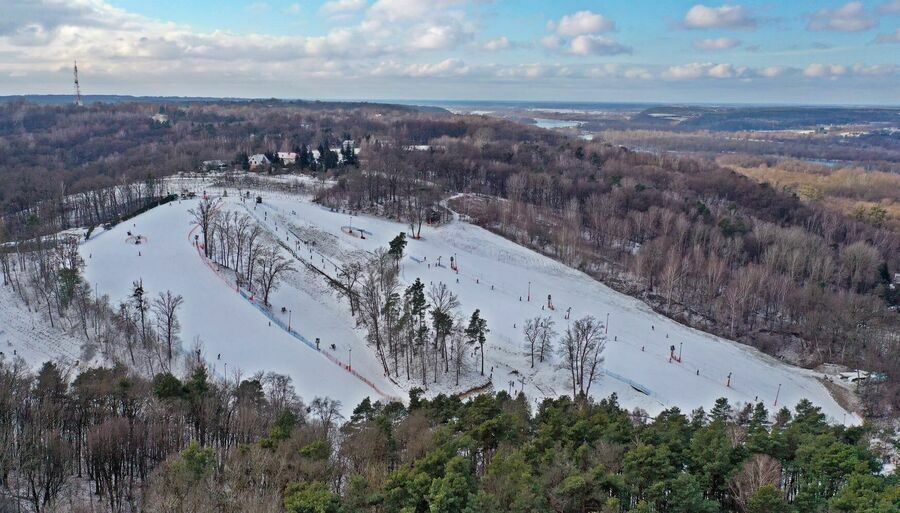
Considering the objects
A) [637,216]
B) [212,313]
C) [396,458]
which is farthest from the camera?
[637,216]

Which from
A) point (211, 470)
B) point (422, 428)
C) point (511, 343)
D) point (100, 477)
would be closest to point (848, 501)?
point (422, 428)

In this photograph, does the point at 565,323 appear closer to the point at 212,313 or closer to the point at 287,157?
the point at 212,313

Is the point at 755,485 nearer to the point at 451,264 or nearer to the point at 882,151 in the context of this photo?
the point at 451,264

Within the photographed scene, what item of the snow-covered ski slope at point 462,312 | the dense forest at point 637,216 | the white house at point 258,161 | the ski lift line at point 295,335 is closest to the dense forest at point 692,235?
the dense forest at point 637,216

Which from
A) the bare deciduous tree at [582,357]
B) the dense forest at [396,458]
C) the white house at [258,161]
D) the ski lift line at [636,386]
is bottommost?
the ski lift line at [636,386]

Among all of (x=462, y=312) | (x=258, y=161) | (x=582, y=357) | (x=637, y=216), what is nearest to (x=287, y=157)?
(x=258, y=161)

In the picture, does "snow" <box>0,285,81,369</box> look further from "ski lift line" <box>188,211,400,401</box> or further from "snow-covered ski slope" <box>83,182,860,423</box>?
"ski lift line" <box>188,211,400,401</box>

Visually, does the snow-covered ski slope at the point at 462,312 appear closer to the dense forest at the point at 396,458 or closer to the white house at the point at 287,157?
the dense forest at the point at 396,458
